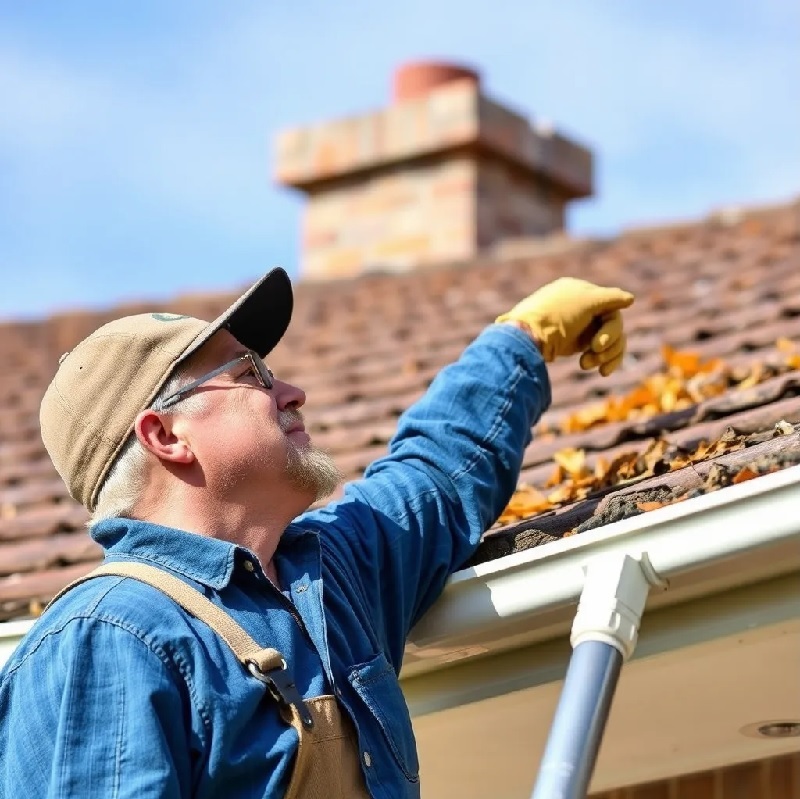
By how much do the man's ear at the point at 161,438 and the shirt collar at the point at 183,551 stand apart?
0.61 feet

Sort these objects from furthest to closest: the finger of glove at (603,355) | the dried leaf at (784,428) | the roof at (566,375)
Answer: the finger of glove at (603,355), the roof at (566,375), the dried leaf at (784,428)

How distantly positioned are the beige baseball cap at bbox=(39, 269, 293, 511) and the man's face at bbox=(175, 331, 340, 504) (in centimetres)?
6

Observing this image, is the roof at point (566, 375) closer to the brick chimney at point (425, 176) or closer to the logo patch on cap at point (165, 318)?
the logo patch on cap at point (165, 318)

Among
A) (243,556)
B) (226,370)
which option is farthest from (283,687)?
(226,370)

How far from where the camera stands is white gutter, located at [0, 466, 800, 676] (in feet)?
8.28

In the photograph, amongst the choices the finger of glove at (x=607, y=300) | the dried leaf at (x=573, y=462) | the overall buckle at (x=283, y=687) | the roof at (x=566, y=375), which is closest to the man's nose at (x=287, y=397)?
the roof at (x=566, y=375)

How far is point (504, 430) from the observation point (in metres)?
3.23

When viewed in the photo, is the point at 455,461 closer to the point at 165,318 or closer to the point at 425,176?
the point at 165,318

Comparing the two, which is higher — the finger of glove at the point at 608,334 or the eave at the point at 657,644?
the finger of glove at the point at 608,334

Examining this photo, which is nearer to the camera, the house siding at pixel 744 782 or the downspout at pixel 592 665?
the downspout at pixel 592 665

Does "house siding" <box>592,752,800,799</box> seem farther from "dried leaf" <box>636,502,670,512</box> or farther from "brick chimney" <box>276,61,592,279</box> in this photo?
"brick chimney" <box>276,61,592,279</box>

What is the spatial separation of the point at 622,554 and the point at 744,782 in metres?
1.16

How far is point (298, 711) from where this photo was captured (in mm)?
2355

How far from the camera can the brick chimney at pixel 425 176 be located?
9.12 metres
